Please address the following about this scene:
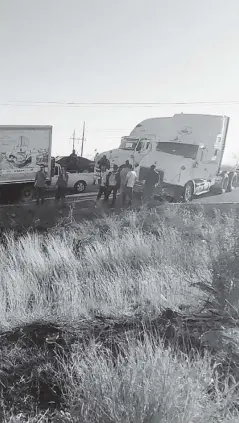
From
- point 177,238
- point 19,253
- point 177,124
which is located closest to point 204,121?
point 177,124

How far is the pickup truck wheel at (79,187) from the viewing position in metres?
19.0

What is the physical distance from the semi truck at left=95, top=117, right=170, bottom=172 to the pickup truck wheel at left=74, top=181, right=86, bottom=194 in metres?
1.00

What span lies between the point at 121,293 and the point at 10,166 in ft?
40.6

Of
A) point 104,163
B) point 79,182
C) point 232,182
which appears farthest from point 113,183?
point 232,182

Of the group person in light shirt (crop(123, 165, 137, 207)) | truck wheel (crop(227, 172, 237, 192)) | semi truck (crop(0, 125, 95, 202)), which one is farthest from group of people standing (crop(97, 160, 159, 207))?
truck wheel (crop(227, 172, 237, 192))

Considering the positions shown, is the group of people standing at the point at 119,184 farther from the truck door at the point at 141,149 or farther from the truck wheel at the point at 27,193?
the truck door at the point at 141,149

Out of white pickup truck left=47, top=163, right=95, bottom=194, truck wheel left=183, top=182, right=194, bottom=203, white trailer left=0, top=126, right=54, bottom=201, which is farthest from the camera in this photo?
white pickup truck left=47, top=163, right=95, bottom=194

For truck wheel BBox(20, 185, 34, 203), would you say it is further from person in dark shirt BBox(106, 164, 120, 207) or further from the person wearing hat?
person in dark shirt BBox(106, 164, 120, 207)

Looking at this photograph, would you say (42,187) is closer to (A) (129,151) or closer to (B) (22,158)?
(B) (22,158)

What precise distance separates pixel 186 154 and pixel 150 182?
94.5 inches

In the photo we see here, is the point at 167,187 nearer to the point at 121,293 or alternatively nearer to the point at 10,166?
the point at 10,166

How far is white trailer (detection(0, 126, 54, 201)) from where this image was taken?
1641 cm

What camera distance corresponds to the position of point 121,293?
5.67m

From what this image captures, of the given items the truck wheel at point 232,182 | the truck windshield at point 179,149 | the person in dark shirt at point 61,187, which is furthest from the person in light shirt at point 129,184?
the truck wheel at point 232,182
